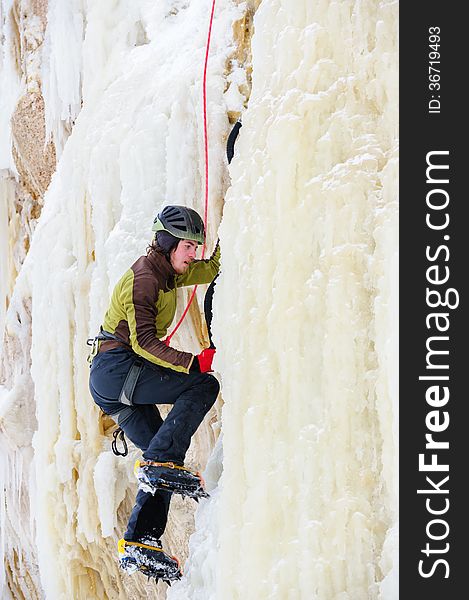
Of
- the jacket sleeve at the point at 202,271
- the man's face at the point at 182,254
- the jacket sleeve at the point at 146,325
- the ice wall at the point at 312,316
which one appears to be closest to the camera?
the ice wall at the point at 312,316

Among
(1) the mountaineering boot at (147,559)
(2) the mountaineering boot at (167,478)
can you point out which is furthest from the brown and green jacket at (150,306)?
(1) the mountaineering boot at (147,559)

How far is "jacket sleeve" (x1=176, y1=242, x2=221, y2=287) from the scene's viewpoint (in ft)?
9.34

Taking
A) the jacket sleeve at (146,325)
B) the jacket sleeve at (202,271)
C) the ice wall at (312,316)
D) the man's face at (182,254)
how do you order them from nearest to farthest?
the ice wall at (312,316), the jacket sleeve at (146,325), the man's face at (182,254), the jacket sleeve at (202,271)

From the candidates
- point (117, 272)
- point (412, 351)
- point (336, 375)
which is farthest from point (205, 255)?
point (412, 351)

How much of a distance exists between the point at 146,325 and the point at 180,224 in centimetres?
33

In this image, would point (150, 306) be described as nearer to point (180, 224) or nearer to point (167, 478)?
point (180, 224)

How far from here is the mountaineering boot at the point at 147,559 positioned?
2678 millimetres

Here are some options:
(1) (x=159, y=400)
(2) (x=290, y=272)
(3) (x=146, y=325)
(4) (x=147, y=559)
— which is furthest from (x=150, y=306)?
(4) (x=147, y=559)

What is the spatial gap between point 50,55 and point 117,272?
5.50 feet

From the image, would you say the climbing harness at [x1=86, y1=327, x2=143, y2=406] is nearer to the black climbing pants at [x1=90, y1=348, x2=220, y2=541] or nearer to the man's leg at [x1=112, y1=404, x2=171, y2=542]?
the black climbing pants at [x1=90, y1=348, x2=220, y2=541]

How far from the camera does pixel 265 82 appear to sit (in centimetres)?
256

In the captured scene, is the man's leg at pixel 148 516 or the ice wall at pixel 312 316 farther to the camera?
the man's leg at pixel 148 516

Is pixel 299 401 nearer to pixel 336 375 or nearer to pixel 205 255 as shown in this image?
pixel 336 375

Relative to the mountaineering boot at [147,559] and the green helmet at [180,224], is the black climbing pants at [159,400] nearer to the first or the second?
the mountaineering boot at [147,559]
